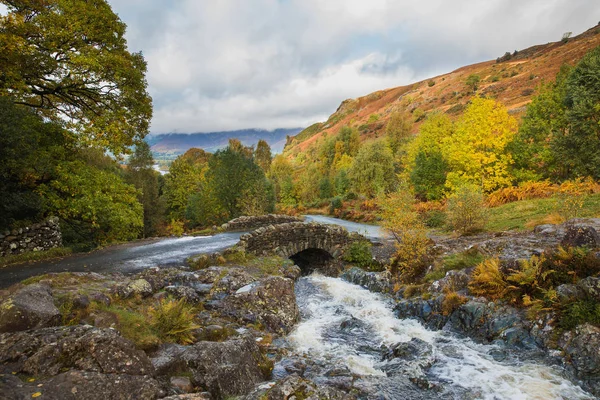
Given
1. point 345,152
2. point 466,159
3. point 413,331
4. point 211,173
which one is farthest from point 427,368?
point 345,152

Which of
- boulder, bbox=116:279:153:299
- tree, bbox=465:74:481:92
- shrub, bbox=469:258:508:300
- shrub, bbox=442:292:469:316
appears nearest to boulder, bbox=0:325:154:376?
boulder, bbox=116:279:153:299

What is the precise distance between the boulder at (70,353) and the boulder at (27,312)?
14.4 inches

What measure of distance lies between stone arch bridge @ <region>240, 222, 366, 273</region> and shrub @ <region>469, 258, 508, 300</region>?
10048 millimetres

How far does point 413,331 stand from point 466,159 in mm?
23724

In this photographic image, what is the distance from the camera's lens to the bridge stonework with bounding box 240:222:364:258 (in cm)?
1923

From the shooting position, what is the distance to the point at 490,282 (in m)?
11.2

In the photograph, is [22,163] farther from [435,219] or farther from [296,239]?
[435,219]

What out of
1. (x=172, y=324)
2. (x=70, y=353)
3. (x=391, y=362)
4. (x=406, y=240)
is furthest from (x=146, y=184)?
(x=391, y=362)

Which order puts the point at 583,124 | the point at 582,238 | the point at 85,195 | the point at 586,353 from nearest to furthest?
the point at 586,353 → the point at 582,238 → the point at 85,195 → the point at 583,124

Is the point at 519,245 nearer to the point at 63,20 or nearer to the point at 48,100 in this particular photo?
the point at 63,20

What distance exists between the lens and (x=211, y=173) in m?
44.5

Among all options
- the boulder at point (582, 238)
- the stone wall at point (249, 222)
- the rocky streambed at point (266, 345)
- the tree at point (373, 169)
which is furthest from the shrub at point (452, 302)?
the tree at point (373, 169)

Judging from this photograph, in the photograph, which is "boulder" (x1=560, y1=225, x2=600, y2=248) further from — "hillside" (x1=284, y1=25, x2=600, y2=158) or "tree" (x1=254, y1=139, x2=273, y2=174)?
"tree" (x1=254, y1=139, x2=273, y2=174)

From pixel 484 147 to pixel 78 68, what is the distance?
32.2 meters
